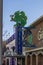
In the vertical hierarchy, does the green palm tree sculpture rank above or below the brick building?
above

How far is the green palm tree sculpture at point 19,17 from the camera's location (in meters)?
1.34

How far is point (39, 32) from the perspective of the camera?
1.36 metres

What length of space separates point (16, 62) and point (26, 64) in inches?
3.6

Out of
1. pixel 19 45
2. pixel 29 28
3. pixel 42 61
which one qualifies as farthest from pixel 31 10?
pixel 42 61

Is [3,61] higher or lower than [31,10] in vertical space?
lower

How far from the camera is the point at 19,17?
Result: 1382mm

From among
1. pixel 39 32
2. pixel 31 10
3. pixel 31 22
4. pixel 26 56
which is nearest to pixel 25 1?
pixel 31 10

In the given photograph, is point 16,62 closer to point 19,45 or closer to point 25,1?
point 19,45

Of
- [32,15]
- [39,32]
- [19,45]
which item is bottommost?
[19,45]

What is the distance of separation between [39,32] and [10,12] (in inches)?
12.9

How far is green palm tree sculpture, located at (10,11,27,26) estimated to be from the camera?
1343 mm

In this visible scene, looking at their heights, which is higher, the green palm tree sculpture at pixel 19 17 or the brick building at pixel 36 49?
the green palm tree sculpture at pixel 19 17

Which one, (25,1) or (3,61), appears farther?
(25,1)

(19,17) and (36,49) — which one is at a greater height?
(19,17)
